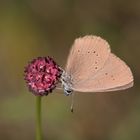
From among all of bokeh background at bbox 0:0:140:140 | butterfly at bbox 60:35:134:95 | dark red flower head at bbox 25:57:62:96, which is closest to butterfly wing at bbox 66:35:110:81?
butterfly at bbox 60:35:134:95

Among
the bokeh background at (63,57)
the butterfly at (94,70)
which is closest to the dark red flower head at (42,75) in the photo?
the butterfly at (94,70)

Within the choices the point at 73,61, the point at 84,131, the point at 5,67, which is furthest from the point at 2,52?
the point at 73,61

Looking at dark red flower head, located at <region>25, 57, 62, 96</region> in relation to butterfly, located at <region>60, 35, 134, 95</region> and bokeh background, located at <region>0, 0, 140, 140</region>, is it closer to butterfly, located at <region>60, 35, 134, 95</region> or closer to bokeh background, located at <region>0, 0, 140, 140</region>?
butterfly, located at <region>60, 35, 134, 95</region>

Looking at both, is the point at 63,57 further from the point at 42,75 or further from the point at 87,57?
the point at 42,75

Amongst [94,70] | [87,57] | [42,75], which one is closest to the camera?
[42,75]

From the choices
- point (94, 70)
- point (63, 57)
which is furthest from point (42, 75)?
point (63, 57)

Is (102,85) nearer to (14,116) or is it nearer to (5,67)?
(14,116)
